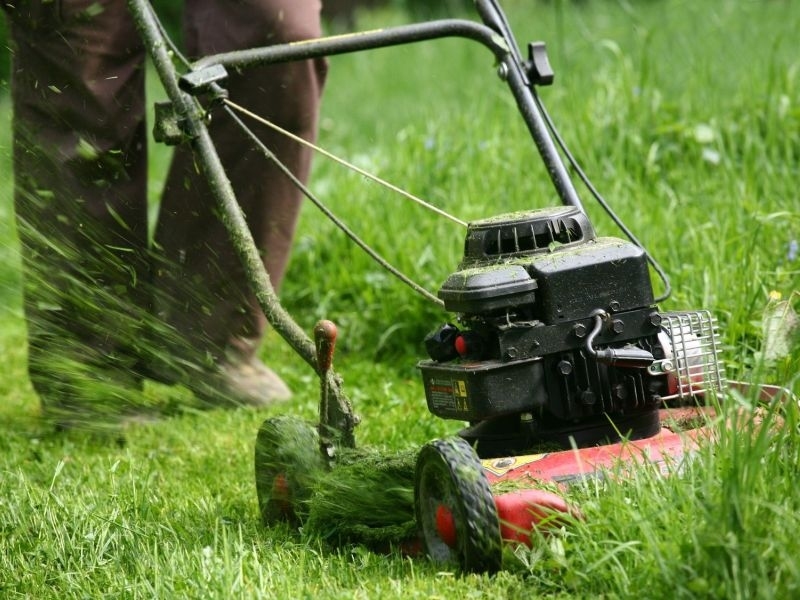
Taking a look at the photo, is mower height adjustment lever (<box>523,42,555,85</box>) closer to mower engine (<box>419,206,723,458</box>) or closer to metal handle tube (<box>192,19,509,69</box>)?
metal handle tube (<box>192,19,509,69</box>)

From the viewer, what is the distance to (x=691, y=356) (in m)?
2.04

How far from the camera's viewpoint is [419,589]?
1751 mm

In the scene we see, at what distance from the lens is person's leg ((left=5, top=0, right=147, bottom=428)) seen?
2791 millimetres

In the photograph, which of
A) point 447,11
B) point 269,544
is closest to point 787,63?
point 269,544

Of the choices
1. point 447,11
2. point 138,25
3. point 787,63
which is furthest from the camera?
point 447,11

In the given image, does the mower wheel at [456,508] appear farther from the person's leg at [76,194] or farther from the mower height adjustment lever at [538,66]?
the person's leg at [76,194]

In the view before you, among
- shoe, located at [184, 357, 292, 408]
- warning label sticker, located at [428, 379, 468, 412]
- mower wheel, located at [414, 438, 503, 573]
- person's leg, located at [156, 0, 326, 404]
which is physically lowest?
mower wheel, located at [414, 438, 503, 573]

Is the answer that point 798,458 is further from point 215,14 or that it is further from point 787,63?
point 787,63

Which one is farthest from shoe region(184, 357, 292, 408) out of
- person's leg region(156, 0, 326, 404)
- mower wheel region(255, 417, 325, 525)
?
mower wheel region(255, 417, 325, 525)

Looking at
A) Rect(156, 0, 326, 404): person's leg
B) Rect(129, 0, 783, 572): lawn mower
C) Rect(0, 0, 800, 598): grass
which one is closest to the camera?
Rect(0, 0, 800, 598): grass

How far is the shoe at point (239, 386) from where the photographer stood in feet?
10.4

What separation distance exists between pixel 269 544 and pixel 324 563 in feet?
0.49

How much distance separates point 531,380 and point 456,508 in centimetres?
29

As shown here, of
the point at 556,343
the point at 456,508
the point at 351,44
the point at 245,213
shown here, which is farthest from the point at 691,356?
the point at 245,213
